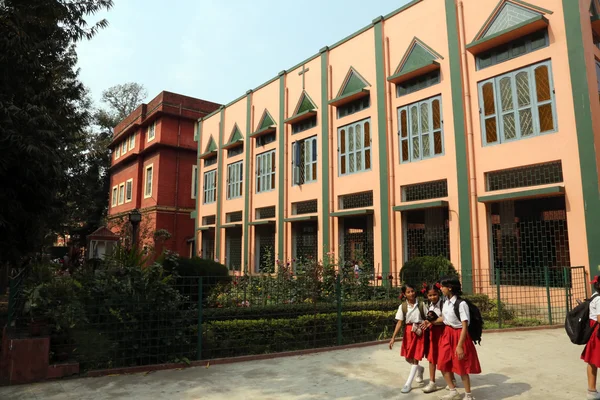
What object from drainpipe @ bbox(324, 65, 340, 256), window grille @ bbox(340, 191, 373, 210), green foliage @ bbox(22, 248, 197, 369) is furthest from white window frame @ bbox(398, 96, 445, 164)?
green foliage @ bbox(22, 248, 197, 369)

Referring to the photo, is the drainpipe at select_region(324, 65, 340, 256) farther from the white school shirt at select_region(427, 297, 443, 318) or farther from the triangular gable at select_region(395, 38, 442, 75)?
the white school shirt at select_region(427, 297, 443, 318)

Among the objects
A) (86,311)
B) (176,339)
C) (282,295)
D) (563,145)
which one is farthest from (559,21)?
(86,311)

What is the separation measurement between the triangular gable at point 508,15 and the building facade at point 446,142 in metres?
0.03

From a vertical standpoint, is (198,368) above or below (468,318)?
below

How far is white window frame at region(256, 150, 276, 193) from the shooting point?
20562 millimetres

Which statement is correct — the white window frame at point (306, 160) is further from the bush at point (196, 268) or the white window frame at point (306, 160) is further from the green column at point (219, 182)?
the bush at point (196, 268)

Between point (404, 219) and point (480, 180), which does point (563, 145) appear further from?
point (404, 219)

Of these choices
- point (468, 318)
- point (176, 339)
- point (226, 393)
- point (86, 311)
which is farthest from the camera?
point (176, 339)

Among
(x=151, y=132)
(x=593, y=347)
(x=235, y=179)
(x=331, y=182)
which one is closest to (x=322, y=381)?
(x=593, y=347)

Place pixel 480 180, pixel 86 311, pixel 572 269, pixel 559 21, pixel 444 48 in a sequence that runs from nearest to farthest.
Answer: pixel 86 311 → pixel 572 269 → pixel 559 21 → pixel 480 180 → pixel 444 48

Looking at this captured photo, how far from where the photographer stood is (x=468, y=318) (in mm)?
4535

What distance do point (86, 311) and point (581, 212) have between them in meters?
10.8

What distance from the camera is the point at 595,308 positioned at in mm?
4602

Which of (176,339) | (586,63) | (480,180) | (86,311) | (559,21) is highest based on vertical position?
(559,21)
